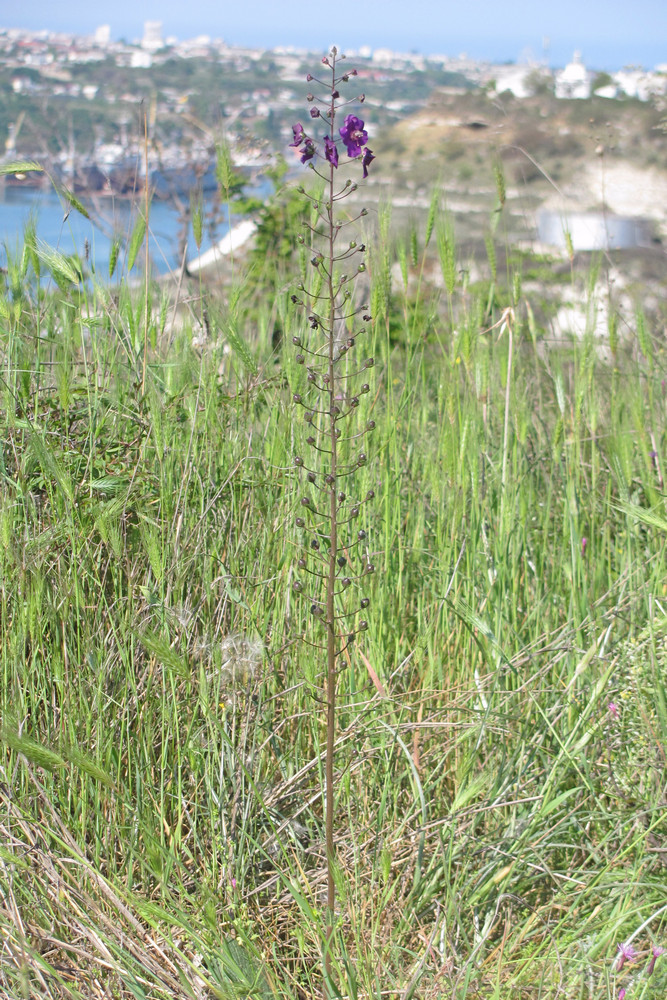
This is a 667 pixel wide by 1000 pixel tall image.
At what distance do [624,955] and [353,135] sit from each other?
127 centimetres

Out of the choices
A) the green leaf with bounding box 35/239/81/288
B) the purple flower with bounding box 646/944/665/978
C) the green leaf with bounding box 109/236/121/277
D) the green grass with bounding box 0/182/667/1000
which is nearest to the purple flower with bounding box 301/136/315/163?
the green grass with bounding box 0/182/667/1000

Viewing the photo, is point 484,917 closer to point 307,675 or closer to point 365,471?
point 307,675

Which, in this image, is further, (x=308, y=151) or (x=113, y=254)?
(x=113, y=254)

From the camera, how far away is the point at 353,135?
1072 mm

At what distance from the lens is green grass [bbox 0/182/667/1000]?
1170 mm

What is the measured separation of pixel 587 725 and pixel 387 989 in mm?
592

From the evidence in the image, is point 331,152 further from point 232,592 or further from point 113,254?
point 113,254

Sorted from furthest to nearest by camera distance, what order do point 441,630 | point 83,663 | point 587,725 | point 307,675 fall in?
point 441,630
point 587,725
point 83,663
point 307,675

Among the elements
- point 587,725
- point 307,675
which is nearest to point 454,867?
point 587,725

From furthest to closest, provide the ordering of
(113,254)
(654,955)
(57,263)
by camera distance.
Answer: (113,254) → (57,263) → (654,955)

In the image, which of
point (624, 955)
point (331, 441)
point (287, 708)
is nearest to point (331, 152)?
point (331, 441)

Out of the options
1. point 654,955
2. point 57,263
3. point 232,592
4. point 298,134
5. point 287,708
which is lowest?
point 654,955

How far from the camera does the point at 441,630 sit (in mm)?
1636

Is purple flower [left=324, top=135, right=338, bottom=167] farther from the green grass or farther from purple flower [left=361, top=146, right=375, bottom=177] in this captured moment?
the green grass
